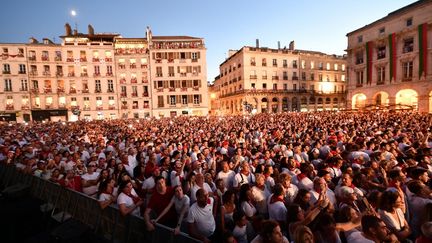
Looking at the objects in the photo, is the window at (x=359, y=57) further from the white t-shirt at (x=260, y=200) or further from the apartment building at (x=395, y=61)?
the white t-shirt at (x=260, y=200)

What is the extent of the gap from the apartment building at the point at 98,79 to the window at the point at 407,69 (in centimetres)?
3149

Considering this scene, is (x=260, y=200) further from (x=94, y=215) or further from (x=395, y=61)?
(x=395, y=61)

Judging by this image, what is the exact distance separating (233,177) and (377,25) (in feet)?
136

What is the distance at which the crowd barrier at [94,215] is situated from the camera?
4320mm

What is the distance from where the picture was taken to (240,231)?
154 inches

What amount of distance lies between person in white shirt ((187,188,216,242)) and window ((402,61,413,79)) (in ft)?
129

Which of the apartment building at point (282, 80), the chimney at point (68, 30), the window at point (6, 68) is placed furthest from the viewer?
the apartment building at point (282, 80)

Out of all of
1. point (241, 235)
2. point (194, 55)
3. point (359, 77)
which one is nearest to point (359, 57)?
point (359, 77)

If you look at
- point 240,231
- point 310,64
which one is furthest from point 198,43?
point 240,231

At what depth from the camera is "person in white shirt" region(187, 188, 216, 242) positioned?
4.24 m

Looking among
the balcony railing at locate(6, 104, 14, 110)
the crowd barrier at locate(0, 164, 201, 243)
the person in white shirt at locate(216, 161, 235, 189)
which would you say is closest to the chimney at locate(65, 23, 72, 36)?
the balcony railing at locate(6, 104, 14, 110)

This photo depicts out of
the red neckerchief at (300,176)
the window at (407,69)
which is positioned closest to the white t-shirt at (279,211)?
the red neckerchief at (300,176)

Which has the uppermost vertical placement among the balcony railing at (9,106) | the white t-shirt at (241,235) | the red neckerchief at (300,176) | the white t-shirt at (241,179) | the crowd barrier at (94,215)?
the balcony railing at (9,106)

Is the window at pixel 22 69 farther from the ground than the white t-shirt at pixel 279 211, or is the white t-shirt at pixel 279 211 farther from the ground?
the window at pixel 22 69
